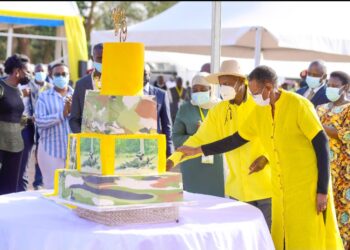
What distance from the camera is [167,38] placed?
11.5 metres

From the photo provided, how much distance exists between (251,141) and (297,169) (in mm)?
717

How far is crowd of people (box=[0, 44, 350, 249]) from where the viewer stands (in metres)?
4.47

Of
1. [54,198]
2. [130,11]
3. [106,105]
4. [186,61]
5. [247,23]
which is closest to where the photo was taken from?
[106,105]

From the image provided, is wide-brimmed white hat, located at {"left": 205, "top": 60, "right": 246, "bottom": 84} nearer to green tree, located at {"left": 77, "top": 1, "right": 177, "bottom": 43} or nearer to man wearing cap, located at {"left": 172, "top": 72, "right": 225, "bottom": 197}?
man wearing cap, located at {"left": 172, "top": 72, "right": 225, "bottom": 197}

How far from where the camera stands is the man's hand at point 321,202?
14.5ft

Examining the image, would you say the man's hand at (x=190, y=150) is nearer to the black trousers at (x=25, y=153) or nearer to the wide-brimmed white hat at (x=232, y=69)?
the wide-brimmed white hat at (x=232, y=69)

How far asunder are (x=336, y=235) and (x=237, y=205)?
0.67m

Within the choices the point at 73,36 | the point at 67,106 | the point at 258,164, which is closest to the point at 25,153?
the point at 67,106

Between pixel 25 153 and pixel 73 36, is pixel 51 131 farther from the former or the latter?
pixel 73 36

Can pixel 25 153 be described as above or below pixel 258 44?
below

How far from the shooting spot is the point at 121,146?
3.65m

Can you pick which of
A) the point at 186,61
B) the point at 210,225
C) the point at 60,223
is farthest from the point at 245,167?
the point at 186,61

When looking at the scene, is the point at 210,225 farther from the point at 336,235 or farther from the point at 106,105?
the point at 336,235

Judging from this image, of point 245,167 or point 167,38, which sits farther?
point 167,38
